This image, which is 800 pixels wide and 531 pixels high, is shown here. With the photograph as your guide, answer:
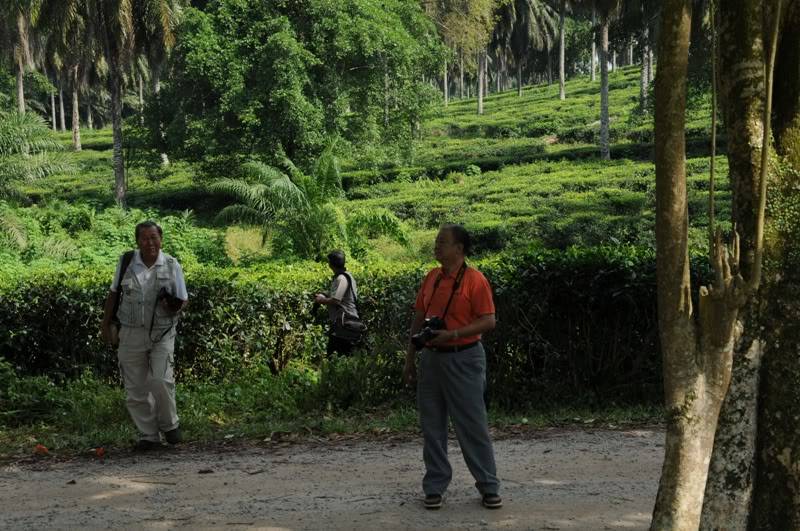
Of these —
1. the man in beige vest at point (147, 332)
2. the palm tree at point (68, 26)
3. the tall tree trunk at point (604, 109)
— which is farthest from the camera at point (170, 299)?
the tall tree trunk at point (604, 109)

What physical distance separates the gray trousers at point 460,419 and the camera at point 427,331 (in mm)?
126

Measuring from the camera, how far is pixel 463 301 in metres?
5.36

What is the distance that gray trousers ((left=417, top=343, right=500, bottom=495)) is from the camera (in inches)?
210

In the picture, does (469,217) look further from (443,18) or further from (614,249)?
(443,18)

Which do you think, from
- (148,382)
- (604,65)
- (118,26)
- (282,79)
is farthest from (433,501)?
(604,65)

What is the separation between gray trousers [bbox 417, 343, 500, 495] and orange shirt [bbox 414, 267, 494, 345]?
0.14m

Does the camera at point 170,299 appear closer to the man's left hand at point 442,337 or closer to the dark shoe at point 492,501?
A: the man's left hand at point 442,337

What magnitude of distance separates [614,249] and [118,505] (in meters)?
5.51

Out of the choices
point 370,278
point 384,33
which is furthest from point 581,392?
point 384,33

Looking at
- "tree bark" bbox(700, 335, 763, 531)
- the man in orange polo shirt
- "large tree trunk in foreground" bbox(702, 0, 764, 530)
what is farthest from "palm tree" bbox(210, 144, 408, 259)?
"tree bark" bbox(700, 335, 763, 531)

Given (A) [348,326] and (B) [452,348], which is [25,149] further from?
(B) [452,348]

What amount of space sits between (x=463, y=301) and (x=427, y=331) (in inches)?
11.3

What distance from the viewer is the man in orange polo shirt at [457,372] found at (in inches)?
209

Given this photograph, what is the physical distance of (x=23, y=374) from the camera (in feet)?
30.1
